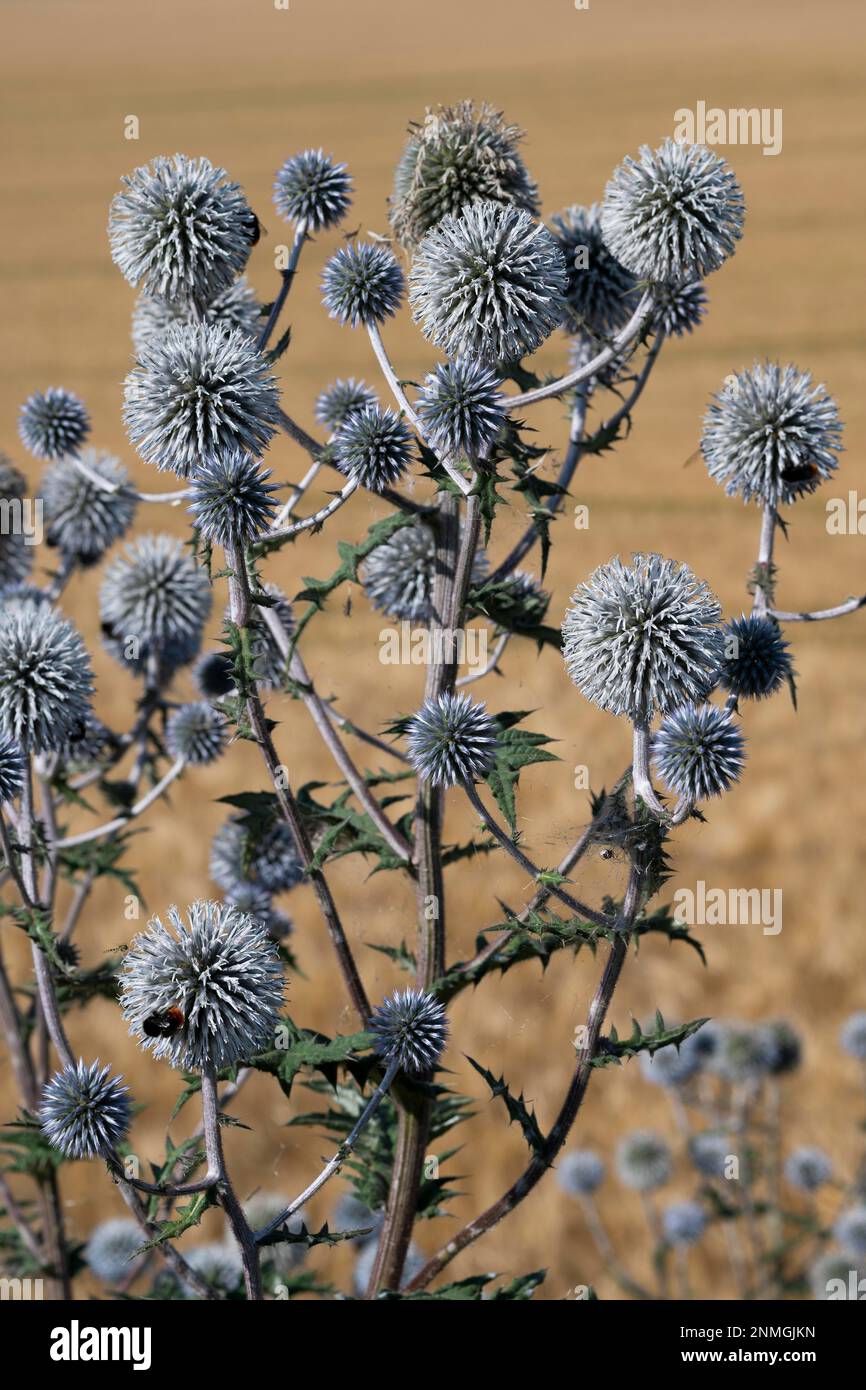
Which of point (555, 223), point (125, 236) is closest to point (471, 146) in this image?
point (555, 223)

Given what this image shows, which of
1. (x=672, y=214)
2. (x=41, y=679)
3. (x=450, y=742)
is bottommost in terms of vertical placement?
(x=450, y=742)

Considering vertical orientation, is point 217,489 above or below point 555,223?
below

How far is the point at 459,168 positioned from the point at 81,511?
6.33 ft

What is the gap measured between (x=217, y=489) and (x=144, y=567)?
5.94 ft

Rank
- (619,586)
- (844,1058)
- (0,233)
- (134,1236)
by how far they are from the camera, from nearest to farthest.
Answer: (619,586)
(134,1236)
(844,1058)
(0,233)

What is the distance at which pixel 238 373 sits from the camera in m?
2.58

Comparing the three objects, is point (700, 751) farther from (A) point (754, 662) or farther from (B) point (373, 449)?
(B) point (373, 449)

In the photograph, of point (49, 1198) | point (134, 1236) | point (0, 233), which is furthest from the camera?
point (0, 233)

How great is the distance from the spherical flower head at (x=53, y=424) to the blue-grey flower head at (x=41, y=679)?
33.7 inches

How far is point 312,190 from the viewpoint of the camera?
3.39m

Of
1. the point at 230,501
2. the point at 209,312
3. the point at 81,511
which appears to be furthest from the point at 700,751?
the point at 81,511
